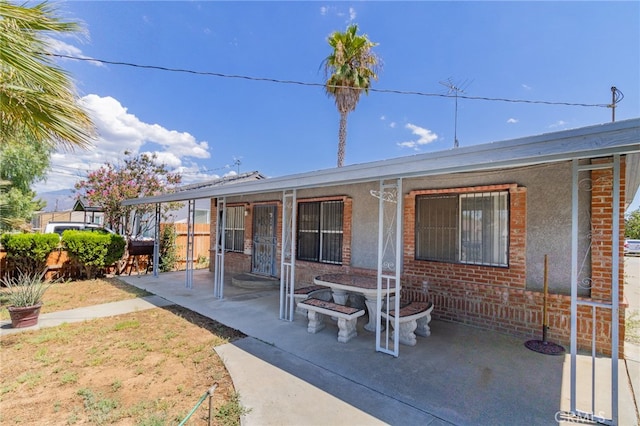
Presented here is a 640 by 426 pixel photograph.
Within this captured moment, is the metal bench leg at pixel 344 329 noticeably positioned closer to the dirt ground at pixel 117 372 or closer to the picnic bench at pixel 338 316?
the picnic bench at pixel 338 316

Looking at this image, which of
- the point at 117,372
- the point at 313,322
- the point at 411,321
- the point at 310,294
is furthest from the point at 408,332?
the point at 117,372

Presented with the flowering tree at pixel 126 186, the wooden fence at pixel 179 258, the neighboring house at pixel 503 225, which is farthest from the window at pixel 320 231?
the flowering tree at pixel 126 186

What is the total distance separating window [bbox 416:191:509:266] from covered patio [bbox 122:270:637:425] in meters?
1.28

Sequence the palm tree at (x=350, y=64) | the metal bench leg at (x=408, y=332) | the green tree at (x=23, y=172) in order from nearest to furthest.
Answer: the metal bench leg at (x=408, y=332)
the palm tree at (x=350, y=64)
the green tree at (x=23, y=172)

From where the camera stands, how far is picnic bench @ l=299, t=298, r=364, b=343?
4.60 metres

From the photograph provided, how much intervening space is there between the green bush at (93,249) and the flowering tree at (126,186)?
6.75 feet

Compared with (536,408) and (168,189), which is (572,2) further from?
(168,189)

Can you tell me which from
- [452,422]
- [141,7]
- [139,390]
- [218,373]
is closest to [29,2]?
[139,390]

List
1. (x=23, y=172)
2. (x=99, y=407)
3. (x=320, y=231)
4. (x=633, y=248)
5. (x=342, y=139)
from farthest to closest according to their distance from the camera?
(x=633, y=248), (x=342, y=139), (x=23, y=172), (x=320, y=231), (x=99, y=407)

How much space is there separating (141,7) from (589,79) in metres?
12.4

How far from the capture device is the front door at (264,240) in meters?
9.30

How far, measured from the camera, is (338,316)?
457 centimetres

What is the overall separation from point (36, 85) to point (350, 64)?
11864mm

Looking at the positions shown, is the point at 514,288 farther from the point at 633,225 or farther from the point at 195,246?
the point at 633,225
